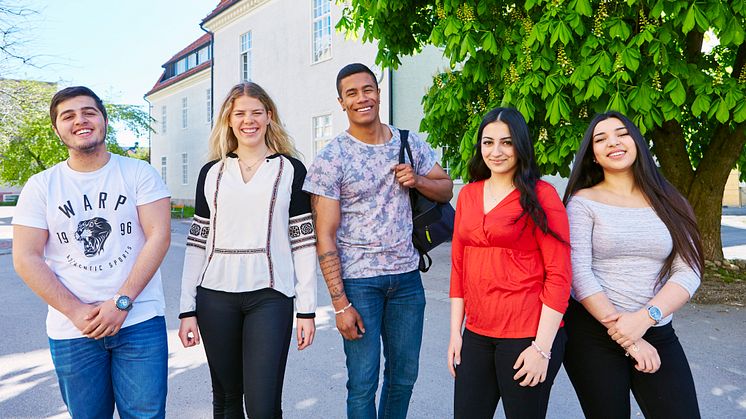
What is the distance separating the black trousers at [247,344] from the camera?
2479mm

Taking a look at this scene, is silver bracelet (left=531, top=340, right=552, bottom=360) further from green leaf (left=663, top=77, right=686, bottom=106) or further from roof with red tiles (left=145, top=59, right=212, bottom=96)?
roof with red tiles (left=145, top=59, right=212, bottom=96)

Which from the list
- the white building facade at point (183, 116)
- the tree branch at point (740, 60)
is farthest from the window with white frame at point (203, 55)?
the tree branch at point (740, 60)

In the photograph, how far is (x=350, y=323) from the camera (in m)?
2.65

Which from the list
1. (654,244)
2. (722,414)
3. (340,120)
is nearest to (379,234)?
(654,244)

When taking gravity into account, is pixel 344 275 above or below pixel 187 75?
below

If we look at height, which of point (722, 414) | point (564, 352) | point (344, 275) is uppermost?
point (344, 275)

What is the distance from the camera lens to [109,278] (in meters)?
2.38

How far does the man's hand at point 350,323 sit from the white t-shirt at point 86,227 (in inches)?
34.6

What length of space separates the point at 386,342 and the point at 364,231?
638 mm

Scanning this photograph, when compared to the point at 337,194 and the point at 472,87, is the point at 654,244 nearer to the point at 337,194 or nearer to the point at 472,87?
the point at 337,194

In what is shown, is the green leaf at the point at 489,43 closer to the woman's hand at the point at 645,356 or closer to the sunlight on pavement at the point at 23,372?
the woman's hand at the point at 645,356

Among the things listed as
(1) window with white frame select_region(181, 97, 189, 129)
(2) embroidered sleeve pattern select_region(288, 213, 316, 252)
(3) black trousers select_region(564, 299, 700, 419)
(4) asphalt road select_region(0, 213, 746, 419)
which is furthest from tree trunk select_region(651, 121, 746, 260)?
(1) window with white frame select_region(181, 97, 189, 129)

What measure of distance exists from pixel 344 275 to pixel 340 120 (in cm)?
1542

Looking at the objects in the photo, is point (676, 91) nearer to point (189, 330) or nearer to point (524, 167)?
point (524, 167)
